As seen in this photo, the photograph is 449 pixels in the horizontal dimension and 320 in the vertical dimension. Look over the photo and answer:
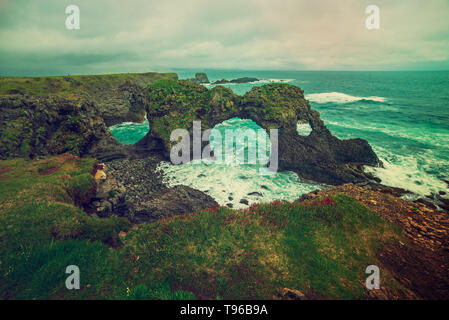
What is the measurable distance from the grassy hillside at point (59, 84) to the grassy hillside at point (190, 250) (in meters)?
61.9

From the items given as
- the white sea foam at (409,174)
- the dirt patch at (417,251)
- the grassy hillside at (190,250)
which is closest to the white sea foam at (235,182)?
the dirt patch at (417,251)

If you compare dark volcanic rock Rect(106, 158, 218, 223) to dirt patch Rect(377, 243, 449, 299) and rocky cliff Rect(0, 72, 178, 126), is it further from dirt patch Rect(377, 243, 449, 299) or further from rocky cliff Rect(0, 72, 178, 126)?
rocky cliff Rect(0, 72, 178, 126)

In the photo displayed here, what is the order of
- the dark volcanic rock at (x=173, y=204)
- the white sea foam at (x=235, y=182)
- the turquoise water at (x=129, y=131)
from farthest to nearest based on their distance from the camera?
1. the turquoise water at (x=129, y=131)
2. the white sea foam at (x=235, y=182)
3. the dark volcanic rock at (x=173, y=204)

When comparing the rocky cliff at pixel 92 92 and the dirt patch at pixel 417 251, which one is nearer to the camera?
the dirt patch at pixel 417 251

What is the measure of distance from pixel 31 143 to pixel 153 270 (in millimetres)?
24697

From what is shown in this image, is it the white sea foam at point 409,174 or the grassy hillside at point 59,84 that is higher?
the grassy hillside at point 59,84

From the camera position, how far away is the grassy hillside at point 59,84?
177 feet

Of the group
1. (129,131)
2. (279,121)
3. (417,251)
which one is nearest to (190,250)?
(417,251)

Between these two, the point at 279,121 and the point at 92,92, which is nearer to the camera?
the point at 279,121

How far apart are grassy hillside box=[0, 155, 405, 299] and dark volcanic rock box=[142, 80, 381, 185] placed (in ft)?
50.0

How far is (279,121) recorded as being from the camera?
3127cm

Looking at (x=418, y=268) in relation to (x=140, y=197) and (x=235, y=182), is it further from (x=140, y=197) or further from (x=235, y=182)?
(x=140, y=197)

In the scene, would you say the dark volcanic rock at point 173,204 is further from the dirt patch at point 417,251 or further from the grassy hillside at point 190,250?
the dirt patch at point 417,251

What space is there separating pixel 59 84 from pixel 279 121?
78381mm
